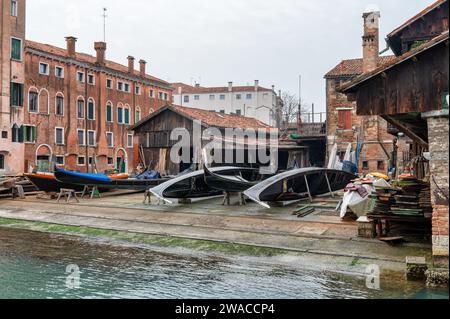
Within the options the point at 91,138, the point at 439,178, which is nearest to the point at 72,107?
the point at 91,138

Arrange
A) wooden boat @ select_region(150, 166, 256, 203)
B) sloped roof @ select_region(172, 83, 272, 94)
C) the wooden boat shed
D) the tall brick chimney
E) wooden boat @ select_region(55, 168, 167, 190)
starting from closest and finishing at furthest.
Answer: wooden boat @ select_region(150, 166, 256, 203) → wooden boat @ select_region(55, 168, 167, 190) → the wooden boat shed → the tall brick chimney → sloped roof @ select_region(172, 83, 272, 94)

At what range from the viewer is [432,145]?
25.6 ft

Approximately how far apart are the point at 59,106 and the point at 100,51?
7636 mm

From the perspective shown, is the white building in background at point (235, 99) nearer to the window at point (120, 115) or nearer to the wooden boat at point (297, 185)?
the window at point (120, 115)

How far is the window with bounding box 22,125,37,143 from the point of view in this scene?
32.8 metres

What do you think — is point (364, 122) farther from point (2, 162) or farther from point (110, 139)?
point (2, 162)

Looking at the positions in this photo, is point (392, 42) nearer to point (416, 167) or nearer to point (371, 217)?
point (416, 167)

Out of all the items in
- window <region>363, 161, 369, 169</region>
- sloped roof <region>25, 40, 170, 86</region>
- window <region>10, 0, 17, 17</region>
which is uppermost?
window <region>10, 0, 17, 17</region>

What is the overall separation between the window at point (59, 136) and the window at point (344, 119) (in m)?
23.1

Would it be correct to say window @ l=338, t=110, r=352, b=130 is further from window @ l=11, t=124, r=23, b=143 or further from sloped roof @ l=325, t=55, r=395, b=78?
window @ l=11, t=124, r=23, b=143

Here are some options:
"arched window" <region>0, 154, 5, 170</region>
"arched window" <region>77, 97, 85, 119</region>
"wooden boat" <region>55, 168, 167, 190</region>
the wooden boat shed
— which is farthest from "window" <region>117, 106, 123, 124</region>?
"wooden boat" <region>55, 168, 167, 190</region>

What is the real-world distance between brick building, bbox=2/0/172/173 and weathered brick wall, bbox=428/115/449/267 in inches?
887

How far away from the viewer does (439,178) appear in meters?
7.72
